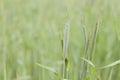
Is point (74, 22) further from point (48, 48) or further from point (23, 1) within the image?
point (23, 1)

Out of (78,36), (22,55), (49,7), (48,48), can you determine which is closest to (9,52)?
(22,55)

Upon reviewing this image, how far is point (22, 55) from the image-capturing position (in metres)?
2.05

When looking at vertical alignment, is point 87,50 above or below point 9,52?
above

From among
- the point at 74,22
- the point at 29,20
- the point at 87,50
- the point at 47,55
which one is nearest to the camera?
the point at 87,50

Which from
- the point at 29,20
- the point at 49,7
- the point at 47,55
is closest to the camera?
the point at 47,55

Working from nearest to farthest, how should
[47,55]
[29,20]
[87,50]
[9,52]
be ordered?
[87,50], [47,55], [9,52], [29,20]

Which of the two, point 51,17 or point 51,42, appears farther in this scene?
point 51,17

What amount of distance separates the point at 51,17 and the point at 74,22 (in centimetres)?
43

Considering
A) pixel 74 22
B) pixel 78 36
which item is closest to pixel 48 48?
pixel 78 36

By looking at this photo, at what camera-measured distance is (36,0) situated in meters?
3.34

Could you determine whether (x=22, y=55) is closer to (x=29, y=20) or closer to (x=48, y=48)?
(x=48, y=48)

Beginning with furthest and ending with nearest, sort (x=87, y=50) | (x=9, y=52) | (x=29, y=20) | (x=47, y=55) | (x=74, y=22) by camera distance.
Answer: (x=29, y=20) < (x=74, y=22) < (x=9, y=52) < (x=47, y=55) < (x=87, y=50)

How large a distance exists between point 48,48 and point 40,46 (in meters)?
0.06

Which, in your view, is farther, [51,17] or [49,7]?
[49,7]
